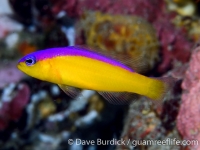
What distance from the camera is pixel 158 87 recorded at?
2.04 meters

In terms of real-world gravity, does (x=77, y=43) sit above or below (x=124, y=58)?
below

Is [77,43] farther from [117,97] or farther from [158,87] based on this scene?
[158,87]

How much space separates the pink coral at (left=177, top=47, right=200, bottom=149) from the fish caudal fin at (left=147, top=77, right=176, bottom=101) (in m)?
0.51

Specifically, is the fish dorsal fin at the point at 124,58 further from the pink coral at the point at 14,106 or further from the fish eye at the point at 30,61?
the pink coral at the point at 14,106

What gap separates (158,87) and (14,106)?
8.43ft

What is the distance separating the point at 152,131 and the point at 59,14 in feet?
8.19

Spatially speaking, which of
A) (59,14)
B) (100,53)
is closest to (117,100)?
(100,53)

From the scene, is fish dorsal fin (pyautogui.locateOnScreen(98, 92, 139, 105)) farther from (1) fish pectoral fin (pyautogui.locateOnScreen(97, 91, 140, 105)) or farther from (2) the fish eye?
(2) the fish eye

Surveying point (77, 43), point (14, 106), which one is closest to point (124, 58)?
point (77, 43)

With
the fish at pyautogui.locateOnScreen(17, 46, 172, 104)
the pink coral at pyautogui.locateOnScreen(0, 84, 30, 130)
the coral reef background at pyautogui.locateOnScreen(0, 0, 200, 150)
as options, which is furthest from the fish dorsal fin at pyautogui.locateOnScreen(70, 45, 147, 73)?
the pink coral at pyautogui.locateOnScreen(0, 84, 30, 130)

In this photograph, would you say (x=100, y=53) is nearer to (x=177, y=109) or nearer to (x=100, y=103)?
(x=177, y=109)

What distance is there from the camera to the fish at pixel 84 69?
1.93 m

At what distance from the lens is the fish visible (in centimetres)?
193

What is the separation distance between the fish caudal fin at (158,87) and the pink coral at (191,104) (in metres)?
0.51
